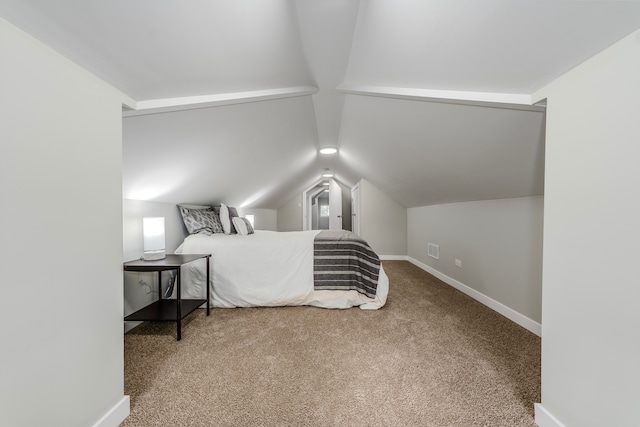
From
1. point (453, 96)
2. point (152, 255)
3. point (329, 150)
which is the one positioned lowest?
point (152, 255)

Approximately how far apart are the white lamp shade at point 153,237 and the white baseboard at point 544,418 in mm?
2666

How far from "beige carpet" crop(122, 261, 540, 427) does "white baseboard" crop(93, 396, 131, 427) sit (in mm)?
40

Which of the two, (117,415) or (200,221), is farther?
(200,221)

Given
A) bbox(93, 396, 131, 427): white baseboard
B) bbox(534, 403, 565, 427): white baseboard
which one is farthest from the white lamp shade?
bbox(534, 403, 565, 427): white baseboard

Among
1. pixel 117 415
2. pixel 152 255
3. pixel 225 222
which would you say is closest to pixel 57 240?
pixel 117 415

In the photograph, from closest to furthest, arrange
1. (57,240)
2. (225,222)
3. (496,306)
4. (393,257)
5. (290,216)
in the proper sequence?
1. (57,240)
2. (496,306)
3. (225,222)
4. (393,257)
5. (290,216)

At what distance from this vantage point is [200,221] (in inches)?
119

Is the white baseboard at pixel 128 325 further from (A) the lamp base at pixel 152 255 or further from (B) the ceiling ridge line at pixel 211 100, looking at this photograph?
(B) the ceiling ridge line at pixel 211 100

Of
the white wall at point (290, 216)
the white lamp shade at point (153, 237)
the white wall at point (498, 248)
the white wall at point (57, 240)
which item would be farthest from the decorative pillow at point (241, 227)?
the white wall at point (290, 216)

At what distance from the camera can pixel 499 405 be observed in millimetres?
1257

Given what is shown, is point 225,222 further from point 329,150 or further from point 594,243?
point 594,243

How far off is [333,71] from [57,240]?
1.88 meters

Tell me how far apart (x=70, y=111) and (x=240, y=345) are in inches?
65.8

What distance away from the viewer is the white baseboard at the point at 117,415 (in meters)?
1.08
